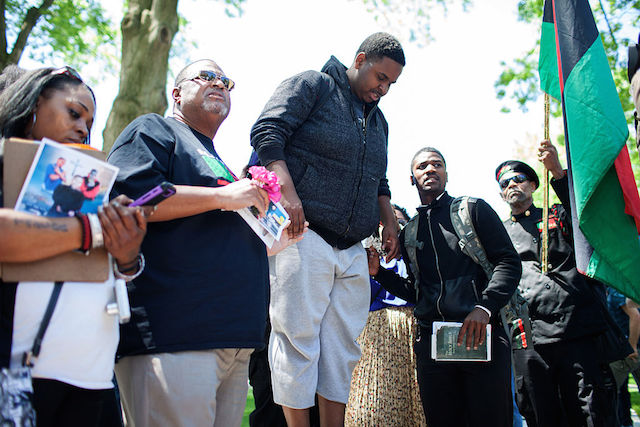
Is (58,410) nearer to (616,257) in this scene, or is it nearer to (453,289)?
(453,289)

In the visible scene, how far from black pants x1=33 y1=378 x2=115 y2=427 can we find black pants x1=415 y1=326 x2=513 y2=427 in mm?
2648

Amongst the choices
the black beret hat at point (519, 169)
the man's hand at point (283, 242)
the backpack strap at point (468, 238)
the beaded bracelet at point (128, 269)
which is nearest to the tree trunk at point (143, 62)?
the black beret hat at point (519, 169)

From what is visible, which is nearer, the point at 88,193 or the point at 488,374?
the point at 88,193

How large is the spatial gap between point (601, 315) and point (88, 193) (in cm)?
426

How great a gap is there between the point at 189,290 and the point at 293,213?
79 cm

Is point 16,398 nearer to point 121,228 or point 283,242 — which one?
point 121,228

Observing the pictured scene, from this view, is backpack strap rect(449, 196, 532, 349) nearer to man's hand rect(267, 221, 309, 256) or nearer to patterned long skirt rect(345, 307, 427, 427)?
patterned long skirt rect(345, 307, 427, 427)

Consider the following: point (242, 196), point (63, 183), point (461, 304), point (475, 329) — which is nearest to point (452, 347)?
point (475, 329)

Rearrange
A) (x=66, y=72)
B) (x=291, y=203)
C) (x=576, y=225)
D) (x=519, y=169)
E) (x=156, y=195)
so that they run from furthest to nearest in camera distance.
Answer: (x=519, y=169) → (x=576, y=225) → (x=291, y=203) → (x=66, y=72) → (x=156, y=195)

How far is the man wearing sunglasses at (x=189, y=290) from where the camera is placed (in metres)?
2.26

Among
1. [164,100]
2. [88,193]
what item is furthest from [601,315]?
[164,100]

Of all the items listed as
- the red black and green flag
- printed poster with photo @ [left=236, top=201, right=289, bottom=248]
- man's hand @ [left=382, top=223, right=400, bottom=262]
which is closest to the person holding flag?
the red black and green flag

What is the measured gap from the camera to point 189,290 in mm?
2334

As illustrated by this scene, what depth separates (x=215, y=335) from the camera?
2332mm
